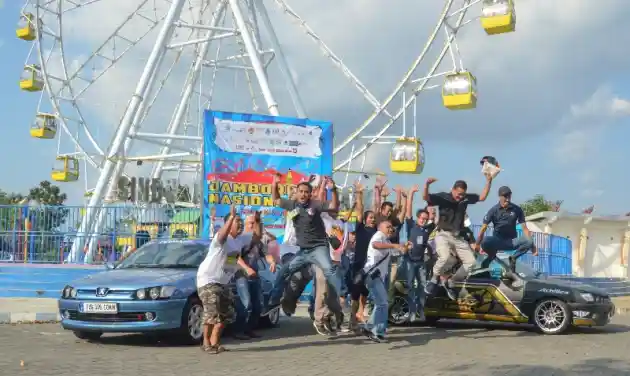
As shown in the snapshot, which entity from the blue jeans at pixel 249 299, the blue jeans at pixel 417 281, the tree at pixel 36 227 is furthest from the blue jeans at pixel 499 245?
the tree at pixel 36 227

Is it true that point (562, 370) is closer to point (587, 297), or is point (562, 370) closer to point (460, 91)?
point (587, 297)

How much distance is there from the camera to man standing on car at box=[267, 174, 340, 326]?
913cm

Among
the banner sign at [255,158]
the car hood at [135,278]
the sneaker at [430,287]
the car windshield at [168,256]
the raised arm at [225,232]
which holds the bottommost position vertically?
the sneaker at [430,287]

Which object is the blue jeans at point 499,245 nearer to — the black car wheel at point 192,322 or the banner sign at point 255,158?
the black car wheel at point 192,322

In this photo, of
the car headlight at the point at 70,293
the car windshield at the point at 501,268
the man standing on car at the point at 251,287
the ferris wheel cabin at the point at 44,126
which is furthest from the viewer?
the ferris wheel cabin at the point at 44,126

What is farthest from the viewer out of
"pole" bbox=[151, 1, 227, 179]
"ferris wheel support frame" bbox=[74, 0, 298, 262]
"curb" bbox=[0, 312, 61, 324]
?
"pole" bbox=[151, 1, 227, 179]

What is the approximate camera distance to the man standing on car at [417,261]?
35.7 ft

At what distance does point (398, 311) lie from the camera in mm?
11570

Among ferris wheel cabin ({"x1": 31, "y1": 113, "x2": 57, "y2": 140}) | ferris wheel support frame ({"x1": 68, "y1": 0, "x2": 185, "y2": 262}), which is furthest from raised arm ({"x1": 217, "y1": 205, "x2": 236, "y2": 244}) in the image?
ferris wheel cabin ({"x1": 31, "y1": 113, "x2": 57, "y2": 140})

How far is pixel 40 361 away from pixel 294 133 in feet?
27.7

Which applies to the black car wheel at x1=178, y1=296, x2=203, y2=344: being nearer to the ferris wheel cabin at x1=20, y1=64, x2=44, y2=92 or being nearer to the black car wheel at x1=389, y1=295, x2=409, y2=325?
the black car wheel at x1=389, y1=295, x2=409, y2=325

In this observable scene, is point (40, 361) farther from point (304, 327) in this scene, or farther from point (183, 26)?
point (183, 26)

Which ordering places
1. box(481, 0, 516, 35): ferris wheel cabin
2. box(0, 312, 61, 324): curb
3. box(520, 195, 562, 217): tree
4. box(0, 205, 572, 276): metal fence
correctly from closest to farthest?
box(0, 312, 61, 324): curb
box(0, 205, 572, 276): metal fence
box(481, 0, 516, 35): ferris wheel cabin
box(520, 195, 562, 217): tree

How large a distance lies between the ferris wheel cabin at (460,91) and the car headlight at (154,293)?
12612mm
